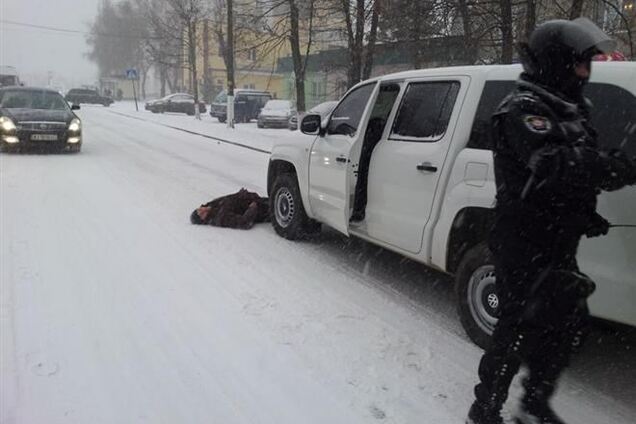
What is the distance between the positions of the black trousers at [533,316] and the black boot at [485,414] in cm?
2

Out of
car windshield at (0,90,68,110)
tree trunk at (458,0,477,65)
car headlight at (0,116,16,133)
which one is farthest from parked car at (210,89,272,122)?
tree trunk at (458,0,477,65)

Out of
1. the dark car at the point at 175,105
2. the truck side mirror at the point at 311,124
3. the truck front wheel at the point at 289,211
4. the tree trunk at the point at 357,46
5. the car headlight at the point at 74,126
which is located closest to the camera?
the truck side mirror at the point at 311,124

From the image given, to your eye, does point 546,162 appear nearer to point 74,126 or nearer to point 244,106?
point 74,126

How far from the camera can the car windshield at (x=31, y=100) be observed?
14.2 metres

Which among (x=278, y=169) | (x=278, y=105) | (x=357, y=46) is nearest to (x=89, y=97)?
(x=278, y=105)

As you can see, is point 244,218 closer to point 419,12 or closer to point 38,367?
point 38,367

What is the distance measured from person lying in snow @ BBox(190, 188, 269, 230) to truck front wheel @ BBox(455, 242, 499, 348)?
3877mm

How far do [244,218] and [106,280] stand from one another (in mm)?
2518

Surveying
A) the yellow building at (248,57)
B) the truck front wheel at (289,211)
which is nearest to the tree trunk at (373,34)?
the yellow building at (248,57)

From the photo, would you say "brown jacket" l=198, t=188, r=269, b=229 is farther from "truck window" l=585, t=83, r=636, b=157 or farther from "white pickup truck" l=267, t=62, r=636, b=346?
"truck window" l=585, t=83, r=636, b=157

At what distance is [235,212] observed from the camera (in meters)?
7.59

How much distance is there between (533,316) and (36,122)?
13.2 meters

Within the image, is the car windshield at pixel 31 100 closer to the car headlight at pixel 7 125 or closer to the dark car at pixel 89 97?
the car headlight at pixel 7 125

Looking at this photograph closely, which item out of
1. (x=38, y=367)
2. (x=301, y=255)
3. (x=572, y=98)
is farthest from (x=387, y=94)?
(x=38, y=367)
